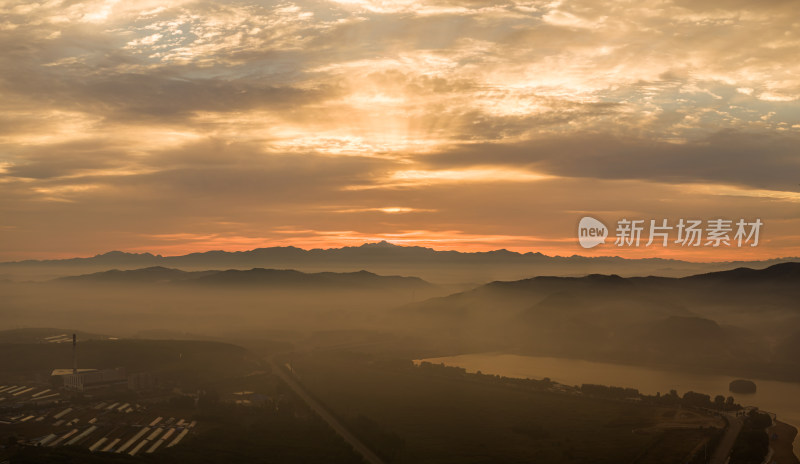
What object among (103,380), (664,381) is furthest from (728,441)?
(103,380)

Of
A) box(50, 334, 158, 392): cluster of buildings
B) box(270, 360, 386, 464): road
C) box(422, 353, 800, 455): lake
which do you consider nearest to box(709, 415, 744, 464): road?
box(422, 353, 800, 455): lake

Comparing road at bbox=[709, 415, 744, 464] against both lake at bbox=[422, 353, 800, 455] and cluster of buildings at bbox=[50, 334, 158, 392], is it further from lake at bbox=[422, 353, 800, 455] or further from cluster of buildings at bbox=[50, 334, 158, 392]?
cluster of buildings at bbox=[50, 334, 158, 392]

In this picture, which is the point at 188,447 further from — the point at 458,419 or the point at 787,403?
the point at 787,403

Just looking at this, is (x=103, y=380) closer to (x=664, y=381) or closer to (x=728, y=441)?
(x=728, y=441)

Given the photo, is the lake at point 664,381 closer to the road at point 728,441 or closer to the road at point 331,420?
the road at point 728,441

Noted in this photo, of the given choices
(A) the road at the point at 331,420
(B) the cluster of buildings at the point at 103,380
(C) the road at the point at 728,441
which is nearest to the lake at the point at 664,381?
(C) the road at the point at 728,441
